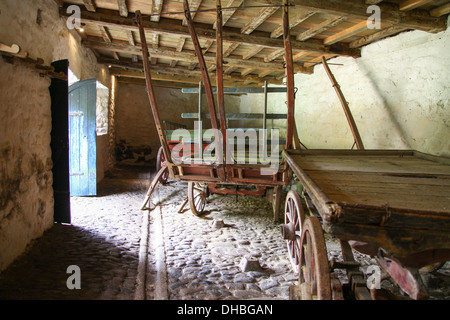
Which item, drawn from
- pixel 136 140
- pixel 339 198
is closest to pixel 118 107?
pixel 136 140

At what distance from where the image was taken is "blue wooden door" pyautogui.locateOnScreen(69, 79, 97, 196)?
17.7ft

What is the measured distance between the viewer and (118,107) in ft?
34.0

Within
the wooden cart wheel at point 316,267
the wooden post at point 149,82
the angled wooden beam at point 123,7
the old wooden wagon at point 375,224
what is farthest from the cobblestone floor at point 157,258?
the angled wooden beam at point 123,7

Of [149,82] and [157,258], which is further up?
[149,82]

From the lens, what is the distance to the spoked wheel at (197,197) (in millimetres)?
4852

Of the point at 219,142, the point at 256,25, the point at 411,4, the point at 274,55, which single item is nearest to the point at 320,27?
the point at 256,25

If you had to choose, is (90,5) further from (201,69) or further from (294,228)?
(294,228)

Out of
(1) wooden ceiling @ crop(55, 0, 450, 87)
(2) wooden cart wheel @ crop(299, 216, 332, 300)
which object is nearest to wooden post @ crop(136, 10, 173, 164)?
(1) wooden ceiling @ crop(55, 0, 450, 87)

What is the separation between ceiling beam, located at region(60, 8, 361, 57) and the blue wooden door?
1201 mm

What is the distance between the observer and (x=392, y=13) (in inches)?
151

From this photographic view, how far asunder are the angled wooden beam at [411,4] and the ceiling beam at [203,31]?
172 centimetres

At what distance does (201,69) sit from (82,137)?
3.37 metres

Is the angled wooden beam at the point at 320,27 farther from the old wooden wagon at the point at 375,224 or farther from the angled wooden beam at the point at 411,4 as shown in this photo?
the old wooden wagon at the point at 375,224
